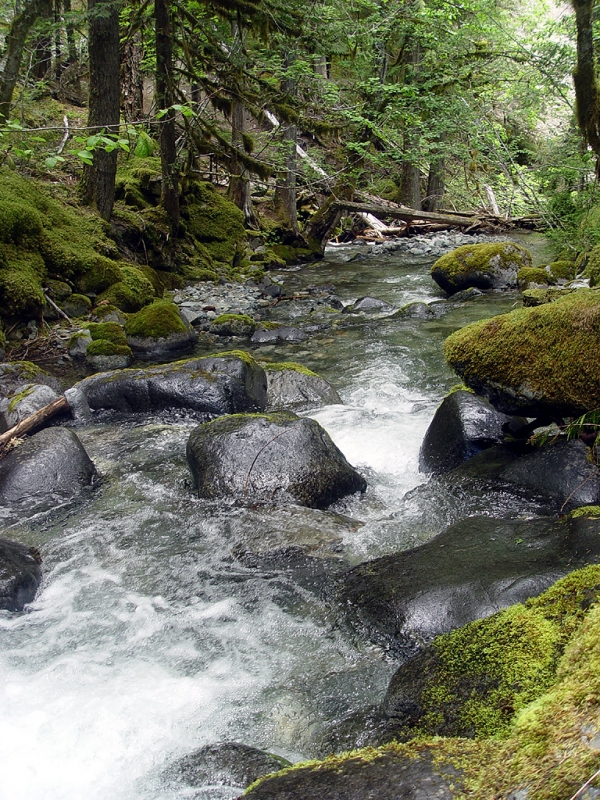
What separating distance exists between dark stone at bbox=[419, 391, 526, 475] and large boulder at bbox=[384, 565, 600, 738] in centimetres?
273

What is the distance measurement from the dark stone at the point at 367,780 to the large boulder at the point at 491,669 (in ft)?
1.44

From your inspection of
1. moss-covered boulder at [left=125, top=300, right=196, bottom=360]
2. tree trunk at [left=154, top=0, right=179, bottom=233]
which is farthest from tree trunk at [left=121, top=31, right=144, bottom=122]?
moss-covered boulder at [left=125, top=300, right=196, bottom=360]

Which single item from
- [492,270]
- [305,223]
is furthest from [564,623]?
[305,223]

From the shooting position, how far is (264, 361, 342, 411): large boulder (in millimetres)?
7266

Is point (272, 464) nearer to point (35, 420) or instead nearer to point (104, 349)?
point (35, 420)

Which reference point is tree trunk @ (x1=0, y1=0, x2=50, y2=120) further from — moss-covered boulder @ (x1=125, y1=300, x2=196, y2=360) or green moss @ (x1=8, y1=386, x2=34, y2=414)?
green moss @ (x1=8, y1=386, x2=34, y2=414)

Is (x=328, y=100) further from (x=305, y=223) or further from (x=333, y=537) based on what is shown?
(x=333, y=537)

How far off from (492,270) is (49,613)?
1201cm

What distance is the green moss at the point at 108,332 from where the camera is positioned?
9.23 meters

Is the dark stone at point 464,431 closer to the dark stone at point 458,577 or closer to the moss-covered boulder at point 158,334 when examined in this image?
the dark stone at point 458,577

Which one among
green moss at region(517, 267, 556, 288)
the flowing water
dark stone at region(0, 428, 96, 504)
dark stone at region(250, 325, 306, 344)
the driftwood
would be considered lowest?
the flowing water

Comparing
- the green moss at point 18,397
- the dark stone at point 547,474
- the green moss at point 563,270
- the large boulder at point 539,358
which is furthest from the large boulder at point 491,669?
the green moss at point 563,270

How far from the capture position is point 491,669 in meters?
2.27

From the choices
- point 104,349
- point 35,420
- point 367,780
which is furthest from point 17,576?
point 104,349
